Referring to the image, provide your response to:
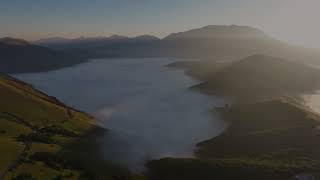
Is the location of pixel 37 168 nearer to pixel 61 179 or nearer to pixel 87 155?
pixel 61 179

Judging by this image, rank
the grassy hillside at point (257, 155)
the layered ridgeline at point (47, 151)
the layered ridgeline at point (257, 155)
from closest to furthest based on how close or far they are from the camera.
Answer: the layered ridgeline at point (47, 151) < the layered ridgeline at point (257, 155) < the grassy hillside at point (257, 155)

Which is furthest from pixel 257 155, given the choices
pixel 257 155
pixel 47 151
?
pixel 47 151

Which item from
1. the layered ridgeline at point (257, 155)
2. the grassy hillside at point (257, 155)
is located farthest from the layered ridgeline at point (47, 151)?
the layered ridgeline at point (257, 155)

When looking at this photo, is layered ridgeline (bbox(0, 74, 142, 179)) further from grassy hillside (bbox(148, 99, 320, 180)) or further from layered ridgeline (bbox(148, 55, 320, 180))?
layered ridgeline (bbox(148, 55, 320, 180))

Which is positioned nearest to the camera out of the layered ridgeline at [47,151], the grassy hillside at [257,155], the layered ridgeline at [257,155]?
the layered ridgeline at [47,151]

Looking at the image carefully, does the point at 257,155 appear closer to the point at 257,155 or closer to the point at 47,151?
the point at 257,155

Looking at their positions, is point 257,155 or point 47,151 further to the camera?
point 257,155

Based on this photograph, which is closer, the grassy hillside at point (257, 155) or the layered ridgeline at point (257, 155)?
the layered ridgeline at point (257, 155)

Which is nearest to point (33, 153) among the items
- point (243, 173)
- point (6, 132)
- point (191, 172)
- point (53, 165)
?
point (53, 165)

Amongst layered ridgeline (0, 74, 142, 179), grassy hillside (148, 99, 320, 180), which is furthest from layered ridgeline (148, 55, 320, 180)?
layered ridgeline (0, 74, 142, 179)

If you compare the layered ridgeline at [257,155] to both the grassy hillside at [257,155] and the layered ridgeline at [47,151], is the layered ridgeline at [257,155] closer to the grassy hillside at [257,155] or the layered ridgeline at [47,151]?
the grassy hillside at [257,155]

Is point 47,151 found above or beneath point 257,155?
above
